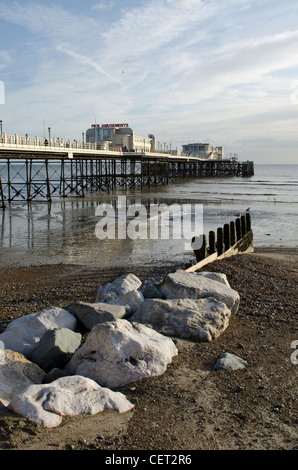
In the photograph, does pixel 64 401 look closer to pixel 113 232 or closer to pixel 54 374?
pixel 54 374

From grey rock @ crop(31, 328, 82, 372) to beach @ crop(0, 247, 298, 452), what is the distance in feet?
3.44

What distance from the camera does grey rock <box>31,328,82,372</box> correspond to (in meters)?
5.70

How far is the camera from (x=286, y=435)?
4.40 m

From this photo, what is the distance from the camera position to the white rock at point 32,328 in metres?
6.07

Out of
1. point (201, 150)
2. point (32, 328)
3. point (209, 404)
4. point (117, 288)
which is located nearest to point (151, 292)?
point (117, 288)

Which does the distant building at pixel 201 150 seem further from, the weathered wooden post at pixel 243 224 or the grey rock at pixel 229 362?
the grey rock at pixel 229 362

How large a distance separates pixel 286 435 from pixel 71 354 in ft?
9.39

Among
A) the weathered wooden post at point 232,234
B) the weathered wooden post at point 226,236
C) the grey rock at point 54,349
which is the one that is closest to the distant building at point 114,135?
the weathered wooden post at point 232,234

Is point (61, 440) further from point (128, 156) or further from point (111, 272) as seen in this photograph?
point (128, 156)

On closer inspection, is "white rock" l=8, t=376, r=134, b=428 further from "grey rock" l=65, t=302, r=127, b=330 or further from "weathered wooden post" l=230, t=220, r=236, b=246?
"weathered wooden post" l=230, t=220, r=236, b=246

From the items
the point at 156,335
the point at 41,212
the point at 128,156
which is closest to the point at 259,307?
the point at 156,335

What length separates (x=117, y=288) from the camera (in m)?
8.24

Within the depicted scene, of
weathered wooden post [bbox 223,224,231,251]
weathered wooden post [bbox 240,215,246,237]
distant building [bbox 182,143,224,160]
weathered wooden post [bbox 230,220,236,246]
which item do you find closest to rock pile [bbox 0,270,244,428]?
weathered wooden post [bbox 223,224,231,251]
